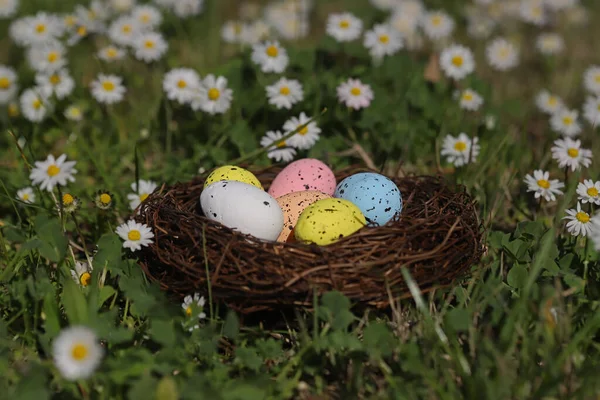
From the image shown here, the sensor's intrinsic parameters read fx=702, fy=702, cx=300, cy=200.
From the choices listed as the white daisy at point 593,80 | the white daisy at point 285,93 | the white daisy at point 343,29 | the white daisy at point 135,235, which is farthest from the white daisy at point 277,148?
the white daisy at point 593,80

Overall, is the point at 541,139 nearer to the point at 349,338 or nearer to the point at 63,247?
the point at 349,338

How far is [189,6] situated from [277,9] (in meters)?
0.77

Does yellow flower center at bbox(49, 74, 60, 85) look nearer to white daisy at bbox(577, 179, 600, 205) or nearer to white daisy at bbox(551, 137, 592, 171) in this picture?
white daisy at bbox(551, 137, 592, 171)

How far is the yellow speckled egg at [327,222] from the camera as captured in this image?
2336 millimetres

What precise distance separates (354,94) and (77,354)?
6.68ft

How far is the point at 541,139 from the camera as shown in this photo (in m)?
3.96

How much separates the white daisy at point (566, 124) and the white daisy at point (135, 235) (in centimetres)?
233

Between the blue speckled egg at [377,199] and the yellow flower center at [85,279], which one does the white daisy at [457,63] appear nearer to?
the blue speckled egg at [377,199]

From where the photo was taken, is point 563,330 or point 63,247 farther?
point 63,247

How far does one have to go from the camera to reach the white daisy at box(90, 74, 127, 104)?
3.60 meters

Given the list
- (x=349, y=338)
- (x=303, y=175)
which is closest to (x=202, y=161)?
(x=303, y=175)

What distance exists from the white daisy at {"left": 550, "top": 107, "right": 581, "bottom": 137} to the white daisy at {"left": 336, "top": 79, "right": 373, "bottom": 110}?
3.47ft

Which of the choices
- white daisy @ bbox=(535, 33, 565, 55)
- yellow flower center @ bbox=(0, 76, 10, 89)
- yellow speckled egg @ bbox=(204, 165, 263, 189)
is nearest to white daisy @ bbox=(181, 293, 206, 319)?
yellow speckled egg @ bbox=(204, 165, 263, 189)

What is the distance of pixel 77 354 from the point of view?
5.96 ft
